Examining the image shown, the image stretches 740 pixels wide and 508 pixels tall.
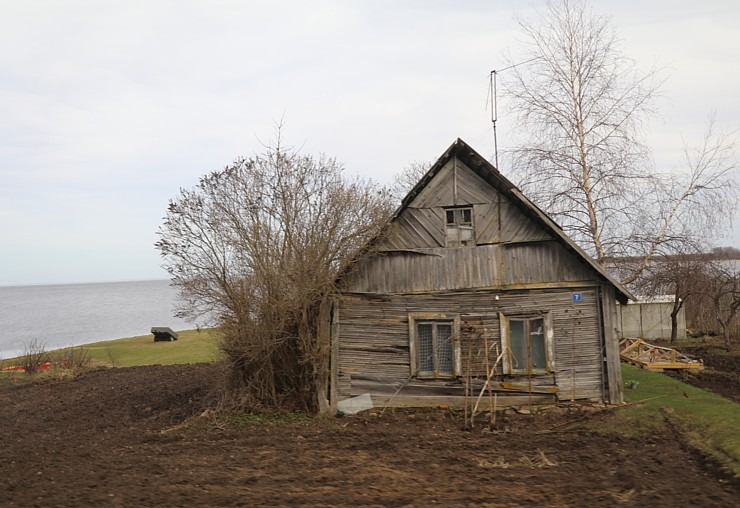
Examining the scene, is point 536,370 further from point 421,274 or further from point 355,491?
point 355,491

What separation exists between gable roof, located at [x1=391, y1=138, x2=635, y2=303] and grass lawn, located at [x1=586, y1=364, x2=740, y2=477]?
2.78 m

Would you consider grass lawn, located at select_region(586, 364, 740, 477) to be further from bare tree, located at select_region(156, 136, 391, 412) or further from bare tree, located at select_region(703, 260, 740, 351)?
bare tree, located at select_region(703, 260, 740, 351)

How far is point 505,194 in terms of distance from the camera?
1509cm

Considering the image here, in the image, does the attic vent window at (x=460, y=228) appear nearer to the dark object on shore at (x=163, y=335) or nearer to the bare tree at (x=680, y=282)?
the bare tree at (x=680, y=282)

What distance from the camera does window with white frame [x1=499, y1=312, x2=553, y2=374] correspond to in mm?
15008

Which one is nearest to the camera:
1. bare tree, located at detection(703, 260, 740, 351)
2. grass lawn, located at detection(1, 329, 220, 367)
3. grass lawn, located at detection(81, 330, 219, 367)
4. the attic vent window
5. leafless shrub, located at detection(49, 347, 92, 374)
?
the attic vent window

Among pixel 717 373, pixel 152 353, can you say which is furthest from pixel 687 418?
pixel 152 353

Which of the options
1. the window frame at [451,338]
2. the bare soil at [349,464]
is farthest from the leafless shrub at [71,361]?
the window frame at [451,338]

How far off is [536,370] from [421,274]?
3.73 meters

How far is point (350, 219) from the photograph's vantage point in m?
15.6

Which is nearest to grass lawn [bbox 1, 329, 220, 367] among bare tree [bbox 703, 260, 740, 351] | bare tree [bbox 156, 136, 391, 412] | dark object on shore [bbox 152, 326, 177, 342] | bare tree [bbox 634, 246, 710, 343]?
dark object on shore [bbox 152, 326, 177, 342]

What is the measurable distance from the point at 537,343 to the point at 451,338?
2153 mm

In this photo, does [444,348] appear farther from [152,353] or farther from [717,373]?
[152,353]

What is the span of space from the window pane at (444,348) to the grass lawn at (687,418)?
362cm
